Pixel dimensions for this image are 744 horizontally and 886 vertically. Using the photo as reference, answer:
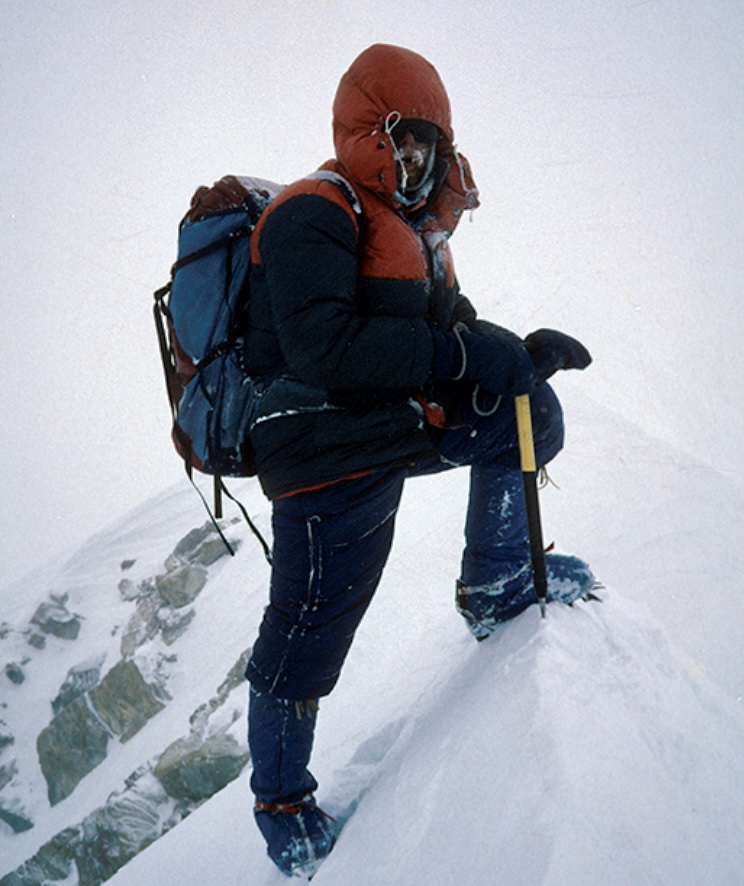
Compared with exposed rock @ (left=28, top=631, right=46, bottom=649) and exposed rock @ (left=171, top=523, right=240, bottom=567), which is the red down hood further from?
exposed rock @ (left=28, top=631, right=46, bottom=649)

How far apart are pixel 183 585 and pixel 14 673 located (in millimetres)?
15939

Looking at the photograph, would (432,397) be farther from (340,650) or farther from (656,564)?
(656,564)

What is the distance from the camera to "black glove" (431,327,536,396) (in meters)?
1.79

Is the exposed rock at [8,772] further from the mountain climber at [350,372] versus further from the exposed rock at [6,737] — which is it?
the mountain climber at [350,372]

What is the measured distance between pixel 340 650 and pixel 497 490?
0.92 m

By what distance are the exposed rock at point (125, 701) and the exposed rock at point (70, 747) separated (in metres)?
0.93

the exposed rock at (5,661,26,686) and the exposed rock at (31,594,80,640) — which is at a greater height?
the exposed rock at (31,594,80,640)

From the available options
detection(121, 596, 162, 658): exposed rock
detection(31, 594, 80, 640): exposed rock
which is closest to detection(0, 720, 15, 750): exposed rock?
detection(31, 594, 80, 640): exposed rock

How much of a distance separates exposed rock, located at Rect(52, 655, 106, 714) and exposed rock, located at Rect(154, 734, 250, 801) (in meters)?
14.9

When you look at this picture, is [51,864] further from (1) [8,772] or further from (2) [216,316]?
(2) [216,316]

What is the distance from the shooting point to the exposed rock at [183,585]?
21.5 metres

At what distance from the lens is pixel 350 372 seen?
5.41 feet

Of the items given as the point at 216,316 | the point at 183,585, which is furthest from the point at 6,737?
the point at 216,316

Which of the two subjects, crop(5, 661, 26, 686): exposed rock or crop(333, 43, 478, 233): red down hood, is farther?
crop(5, 661, 26, 686): exposed rock
